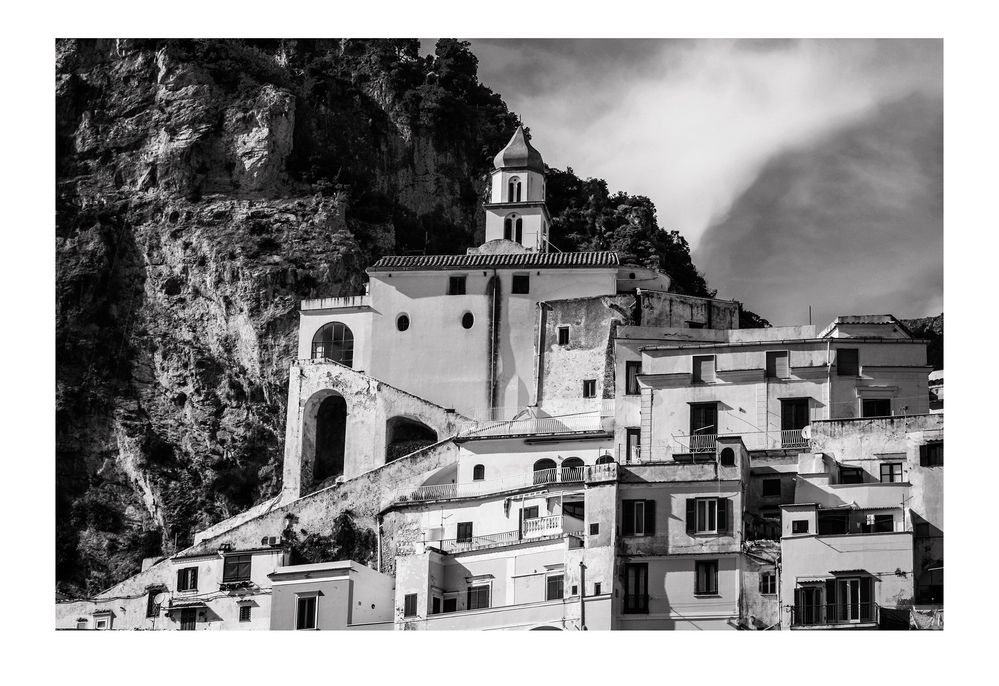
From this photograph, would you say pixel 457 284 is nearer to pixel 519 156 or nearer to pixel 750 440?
pixel 519 156

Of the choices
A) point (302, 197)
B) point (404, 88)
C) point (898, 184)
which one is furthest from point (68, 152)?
point (898, 184)

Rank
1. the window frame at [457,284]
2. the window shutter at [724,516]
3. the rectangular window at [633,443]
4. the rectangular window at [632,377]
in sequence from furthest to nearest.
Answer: the window frame at [457,284], the rectangular window at [632,377], the rectangular window at [633,443], the window shutter at [724,516]

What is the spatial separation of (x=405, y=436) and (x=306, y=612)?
37.0 feet

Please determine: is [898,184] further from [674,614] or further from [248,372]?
[248,372]

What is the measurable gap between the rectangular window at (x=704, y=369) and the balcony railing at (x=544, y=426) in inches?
144

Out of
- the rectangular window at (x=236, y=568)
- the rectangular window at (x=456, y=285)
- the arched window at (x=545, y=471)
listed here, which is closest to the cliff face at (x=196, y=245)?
the rectangular window at (x=456, y=285)

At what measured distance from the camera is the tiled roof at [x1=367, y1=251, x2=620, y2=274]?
5131 cm

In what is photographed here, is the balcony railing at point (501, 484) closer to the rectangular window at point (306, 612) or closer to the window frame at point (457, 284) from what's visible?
the rectangular window at point (306, 612)

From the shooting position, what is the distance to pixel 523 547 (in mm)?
38219

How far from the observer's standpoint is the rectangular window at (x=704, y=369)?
4184 centimetres

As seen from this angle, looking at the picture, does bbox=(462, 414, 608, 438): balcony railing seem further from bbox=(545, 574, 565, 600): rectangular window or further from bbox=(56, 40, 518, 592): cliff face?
bbox=(56, 40, 518, 592): cliff face

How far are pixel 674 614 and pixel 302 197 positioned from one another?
2553 cm

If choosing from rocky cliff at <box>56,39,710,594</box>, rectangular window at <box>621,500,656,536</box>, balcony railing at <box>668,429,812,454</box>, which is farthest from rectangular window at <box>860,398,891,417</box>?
rocky cliff at <box>56,39,710,594</box>

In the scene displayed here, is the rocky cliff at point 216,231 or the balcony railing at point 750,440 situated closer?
the balcony railing at point 750,440
